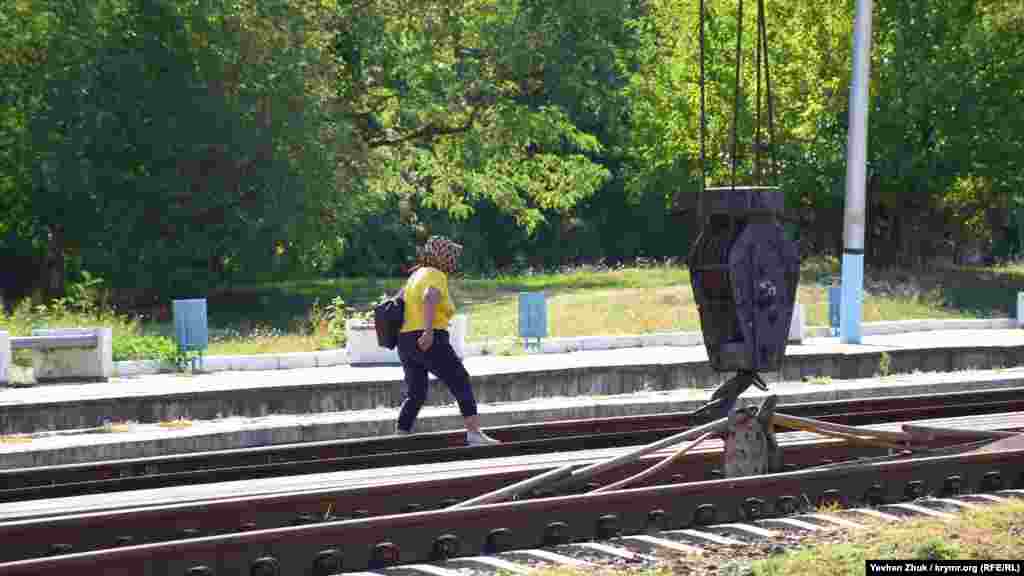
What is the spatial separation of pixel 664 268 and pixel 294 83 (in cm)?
1239

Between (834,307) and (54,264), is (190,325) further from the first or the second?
(54,264)

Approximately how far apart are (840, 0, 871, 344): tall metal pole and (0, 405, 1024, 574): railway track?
11.6 metres

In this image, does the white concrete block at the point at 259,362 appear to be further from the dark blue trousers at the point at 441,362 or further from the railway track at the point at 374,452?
the dark blue trousers at the point at 441,362

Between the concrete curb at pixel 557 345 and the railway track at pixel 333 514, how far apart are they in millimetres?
8661

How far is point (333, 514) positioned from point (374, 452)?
10.7 feet

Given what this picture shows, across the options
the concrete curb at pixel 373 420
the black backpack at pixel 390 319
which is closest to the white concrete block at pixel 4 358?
the concrete curb at pixel 373 420

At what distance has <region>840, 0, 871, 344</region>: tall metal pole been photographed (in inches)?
881

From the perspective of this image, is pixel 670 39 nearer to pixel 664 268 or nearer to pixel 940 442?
pixel 664 268

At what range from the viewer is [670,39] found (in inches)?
1788

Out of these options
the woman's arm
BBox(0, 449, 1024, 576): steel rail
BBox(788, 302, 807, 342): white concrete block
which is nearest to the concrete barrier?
the woman's arm

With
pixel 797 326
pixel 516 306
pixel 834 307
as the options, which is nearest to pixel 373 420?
pixel 797 326

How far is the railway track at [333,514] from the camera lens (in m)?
8.73

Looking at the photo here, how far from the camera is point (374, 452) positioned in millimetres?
13117

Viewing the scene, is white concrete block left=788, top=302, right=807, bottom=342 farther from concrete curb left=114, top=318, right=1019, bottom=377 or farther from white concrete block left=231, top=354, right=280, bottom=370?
white concrete block left=231, top=354, right=280, bottom=370
